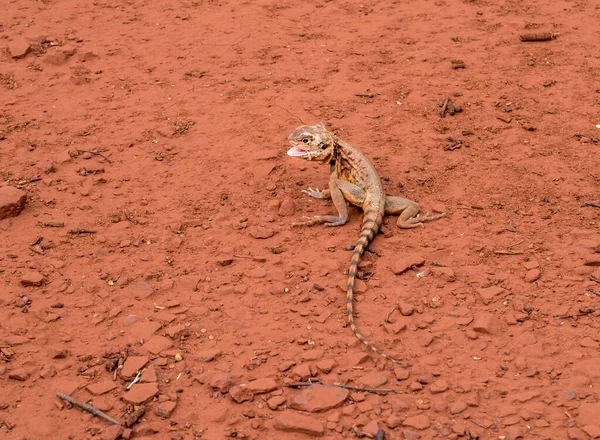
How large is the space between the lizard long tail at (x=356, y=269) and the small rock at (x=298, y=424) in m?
0.84

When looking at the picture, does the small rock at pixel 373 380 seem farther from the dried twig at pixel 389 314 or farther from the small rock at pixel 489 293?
the small rock at pixel 489 293

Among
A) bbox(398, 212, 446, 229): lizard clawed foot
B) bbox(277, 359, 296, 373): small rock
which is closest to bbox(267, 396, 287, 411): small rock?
bbox(277, 359, 296, 373): small rock

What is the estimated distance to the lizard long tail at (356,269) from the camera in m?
5.93

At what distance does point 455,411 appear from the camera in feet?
17.4

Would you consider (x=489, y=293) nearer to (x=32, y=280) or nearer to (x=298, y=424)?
(x=298, y=424)

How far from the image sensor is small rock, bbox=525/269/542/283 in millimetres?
6449

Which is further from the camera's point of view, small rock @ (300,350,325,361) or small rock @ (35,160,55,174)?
small rock @ (35,160,55,174)

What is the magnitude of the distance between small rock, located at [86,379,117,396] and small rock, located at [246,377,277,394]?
1008mm

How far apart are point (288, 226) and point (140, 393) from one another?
245cm

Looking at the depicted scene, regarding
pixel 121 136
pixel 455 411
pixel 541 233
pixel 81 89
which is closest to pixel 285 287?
pixel 455 411

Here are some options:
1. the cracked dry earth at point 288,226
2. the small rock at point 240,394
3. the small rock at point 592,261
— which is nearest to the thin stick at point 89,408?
the cracked dry earth at point 288,226

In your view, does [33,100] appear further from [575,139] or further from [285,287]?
[575,139]

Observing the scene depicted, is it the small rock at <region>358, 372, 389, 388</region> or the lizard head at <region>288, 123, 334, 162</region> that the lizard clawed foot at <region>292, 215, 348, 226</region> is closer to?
the lizard head at <region>288, 123, 334, 162</region>

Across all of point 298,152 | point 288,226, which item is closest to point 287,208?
point 288,226
